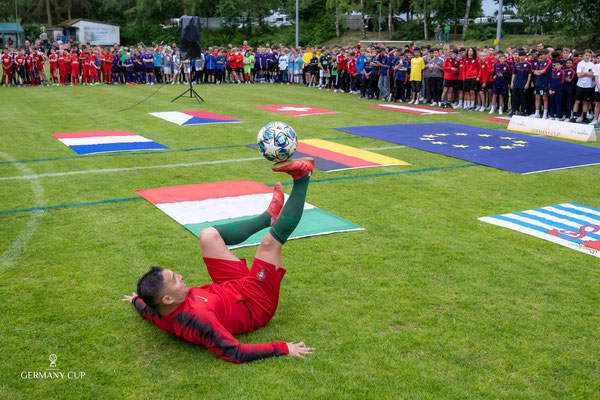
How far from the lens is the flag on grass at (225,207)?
639cm

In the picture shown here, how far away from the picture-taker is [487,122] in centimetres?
1551

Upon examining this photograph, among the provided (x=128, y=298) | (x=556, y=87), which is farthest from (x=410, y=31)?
(x=128, y=298)

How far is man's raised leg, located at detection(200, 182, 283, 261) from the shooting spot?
4.25 metres

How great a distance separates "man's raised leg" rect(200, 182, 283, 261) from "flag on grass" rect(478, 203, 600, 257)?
3370 mm

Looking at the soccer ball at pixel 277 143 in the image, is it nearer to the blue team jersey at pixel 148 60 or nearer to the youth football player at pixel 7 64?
the youth football player at pixel 7 64

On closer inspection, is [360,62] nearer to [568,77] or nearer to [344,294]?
[568,77]

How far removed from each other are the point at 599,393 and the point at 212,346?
98.5 inches

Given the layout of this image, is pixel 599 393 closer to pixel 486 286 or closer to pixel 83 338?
pixel 486 286

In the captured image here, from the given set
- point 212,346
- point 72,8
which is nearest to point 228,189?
point 212,346

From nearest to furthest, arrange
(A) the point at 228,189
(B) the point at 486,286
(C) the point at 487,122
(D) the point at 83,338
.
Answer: (D) the point at 83,338, (B) the point at 486,286, (A) the point at 228,189, (C) the point at 487,122

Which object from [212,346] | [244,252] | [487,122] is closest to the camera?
[212,346]

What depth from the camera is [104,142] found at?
11.6 meters

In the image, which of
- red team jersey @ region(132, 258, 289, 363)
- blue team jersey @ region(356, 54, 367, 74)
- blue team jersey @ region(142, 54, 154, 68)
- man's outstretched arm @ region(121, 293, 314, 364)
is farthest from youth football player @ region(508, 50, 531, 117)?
blue team jersey @ region(142, 54, 154, 68)

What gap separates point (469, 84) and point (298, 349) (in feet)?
53.0
